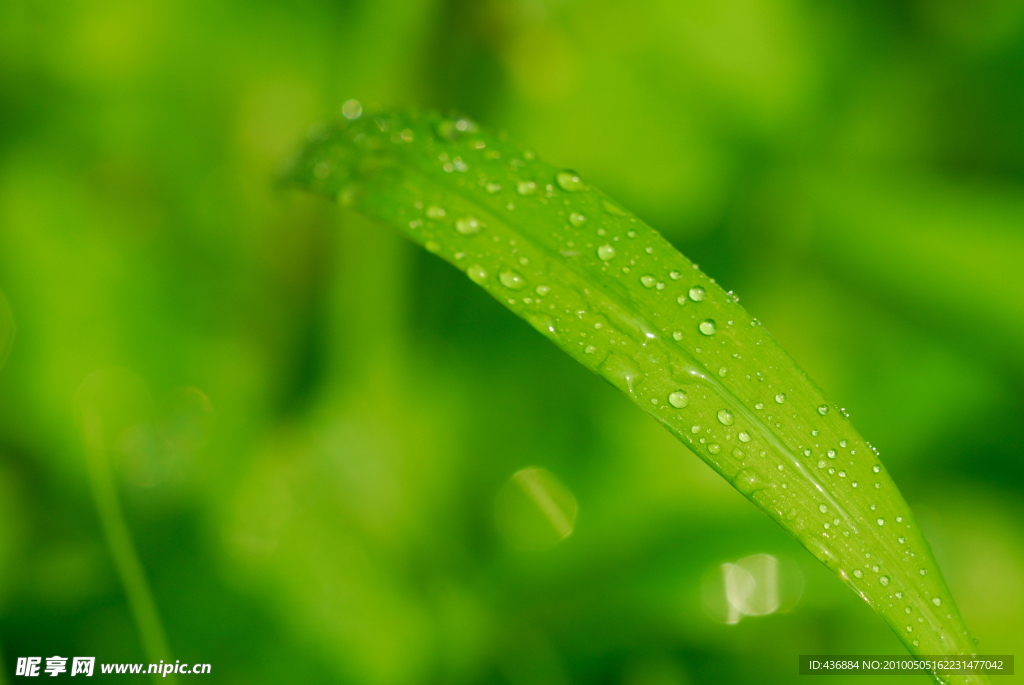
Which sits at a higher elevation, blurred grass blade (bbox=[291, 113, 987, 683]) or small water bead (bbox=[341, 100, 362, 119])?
small water bead (bbox=[341, 100, 362, 119])

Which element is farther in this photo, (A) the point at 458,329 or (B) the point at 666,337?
(A) the point at 458,329

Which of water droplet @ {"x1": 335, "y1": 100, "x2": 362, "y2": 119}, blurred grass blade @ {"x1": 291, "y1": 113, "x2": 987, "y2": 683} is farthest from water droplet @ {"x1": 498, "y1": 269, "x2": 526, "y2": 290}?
water droplet @ {"x1": 335, "y1": 100, "x2": 362, "y2": 119}

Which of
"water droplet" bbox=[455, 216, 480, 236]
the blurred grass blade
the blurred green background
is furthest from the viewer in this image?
the blurred green background

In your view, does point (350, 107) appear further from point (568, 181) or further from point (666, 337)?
point (666, 337)

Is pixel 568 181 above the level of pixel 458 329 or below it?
below

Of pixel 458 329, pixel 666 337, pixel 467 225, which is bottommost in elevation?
pixel 666 337

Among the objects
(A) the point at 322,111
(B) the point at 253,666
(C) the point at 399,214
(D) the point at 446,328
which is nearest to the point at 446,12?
(A) the point at 322,111

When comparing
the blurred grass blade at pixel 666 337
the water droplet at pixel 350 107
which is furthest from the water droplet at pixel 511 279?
the water droplet at pixel 350 107

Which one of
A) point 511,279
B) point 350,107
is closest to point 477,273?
point 511,279

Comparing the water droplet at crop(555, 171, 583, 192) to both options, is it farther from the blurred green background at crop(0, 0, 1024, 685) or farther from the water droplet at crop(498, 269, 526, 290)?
the blurred green background at crop(0, 0, 1024, 685)
